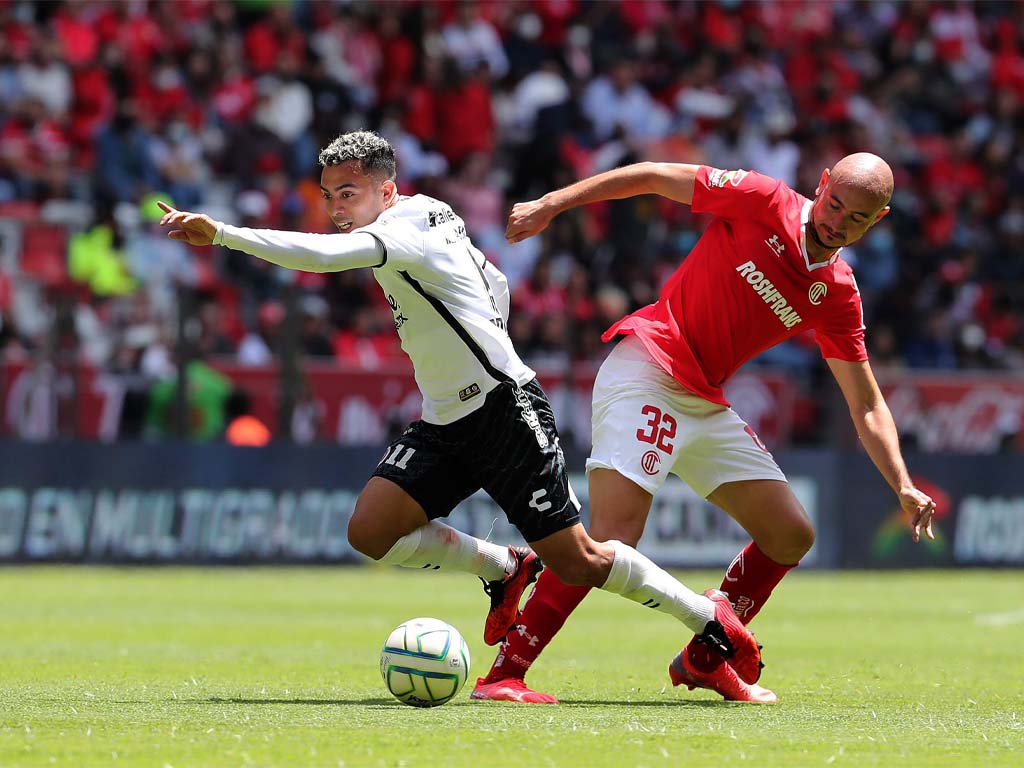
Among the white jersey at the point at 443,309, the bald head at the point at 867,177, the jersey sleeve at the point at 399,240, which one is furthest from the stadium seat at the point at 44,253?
the bald head at the point at 867,177

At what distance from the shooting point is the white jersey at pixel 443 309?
730 cm

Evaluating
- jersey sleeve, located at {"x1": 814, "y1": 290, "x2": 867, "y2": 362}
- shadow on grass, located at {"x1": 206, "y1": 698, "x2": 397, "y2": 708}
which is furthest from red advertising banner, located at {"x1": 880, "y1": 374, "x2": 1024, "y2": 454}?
shadow on grass, located at {"x1": 206, "y1": 698, "x2": 397, "y2": 708}

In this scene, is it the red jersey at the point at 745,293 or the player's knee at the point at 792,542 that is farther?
the player's knee at the point at 792,542

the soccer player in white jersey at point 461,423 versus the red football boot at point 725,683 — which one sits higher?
the soccer player in white jersey at point 461,423

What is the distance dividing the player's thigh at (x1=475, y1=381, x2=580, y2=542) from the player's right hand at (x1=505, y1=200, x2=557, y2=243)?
691mm

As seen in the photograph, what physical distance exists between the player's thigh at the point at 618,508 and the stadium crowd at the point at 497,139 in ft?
32.7

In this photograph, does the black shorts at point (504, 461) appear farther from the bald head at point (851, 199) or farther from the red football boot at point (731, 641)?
the bald head at point (851, 199)

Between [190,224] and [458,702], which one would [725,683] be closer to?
[458,702]

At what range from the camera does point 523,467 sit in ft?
24.6

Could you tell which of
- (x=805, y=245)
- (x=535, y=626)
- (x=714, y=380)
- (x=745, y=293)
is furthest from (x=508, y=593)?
(x=805, y=245)

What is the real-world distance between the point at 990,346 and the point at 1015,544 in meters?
2.61

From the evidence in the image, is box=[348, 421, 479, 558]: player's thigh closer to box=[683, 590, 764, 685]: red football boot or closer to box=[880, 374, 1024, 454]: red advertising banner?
box=[683, 590, 764, 685]: red football boot

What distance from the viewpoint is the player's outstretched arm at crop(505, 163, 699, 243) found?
7.34 meters

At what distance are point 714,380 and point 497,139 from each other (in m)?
14.6
